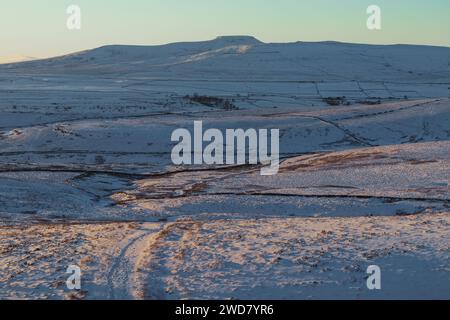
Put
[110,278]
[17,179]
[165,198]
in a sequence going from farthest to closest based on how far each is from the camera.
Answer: [17,179], [165,198], [110,278]

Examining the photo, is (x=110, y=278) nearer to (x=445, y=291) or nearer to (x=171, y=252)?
(x=171, y=252)

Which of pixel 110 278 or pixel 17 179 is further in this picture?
pixel 17 179

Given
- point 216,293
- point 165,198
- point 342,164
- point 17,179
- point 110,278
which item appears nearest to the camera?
point 216,293
